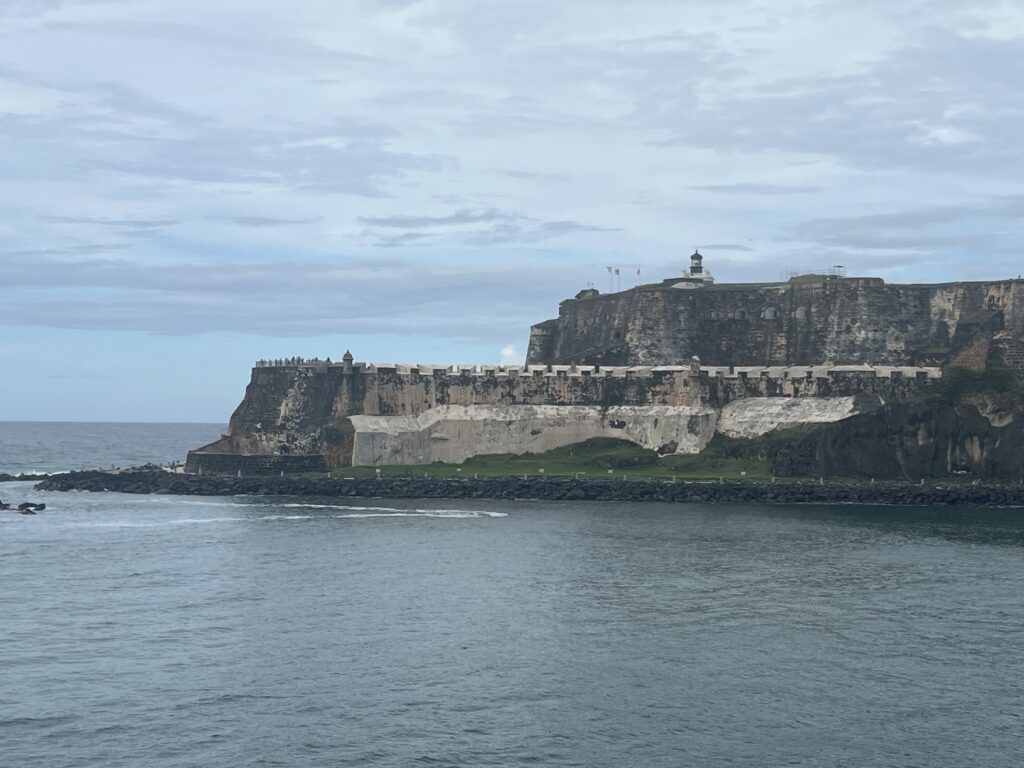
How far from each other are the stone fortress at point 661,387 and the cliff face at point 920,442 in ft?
9.15

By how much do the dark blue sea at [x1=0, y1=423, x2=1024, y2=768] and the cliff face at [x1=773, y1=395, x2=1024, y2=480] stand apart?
12227mm

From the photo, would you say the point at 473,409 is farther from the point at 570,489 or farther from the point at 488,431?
the point at 570,489

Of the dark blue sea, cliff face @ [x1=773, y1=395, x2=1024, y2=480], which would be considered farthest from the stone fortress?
the dark blue sea

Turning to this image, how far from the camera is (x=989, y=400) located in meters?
70.2

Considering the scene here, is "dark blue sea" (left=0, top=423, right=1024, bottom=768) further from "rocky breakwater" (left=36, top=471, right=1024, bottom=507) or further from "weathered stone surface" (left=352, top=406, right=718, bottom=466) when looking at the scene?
"weathered stone surface" (left=352, top=406, right=718, bottom=466)

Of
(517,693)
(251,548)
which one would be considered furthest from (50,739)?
(251,548)

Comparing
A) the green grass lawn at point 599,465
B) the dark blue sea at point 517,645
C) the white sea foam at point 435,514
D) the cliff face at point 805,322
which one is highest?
the cliff face at point 805,322

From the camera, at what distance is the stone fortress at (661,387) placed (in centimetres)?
7662

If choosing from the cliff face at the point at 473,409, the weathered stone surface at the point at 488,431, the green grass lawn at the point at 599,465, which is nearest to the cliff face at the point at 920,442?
the green grass lawn at the point at 599,465

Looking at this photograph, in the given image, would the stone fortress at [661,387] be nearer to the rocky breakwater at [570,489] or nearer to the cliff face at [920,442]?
the cliff face at [920,442]

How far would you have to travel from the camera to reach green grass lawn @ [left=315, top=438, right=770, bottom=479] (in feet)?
240

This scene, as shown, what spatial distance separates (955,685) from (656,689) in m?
6.38

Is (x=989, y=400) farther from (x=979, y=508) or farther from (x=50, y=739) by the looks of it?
(x=50, y=739)

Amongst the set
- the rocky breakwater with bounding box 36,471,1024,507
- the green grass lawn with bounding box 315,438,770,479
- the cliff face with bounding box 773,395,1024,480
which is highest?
the cliff face with bounding box 773,395,1024,480
